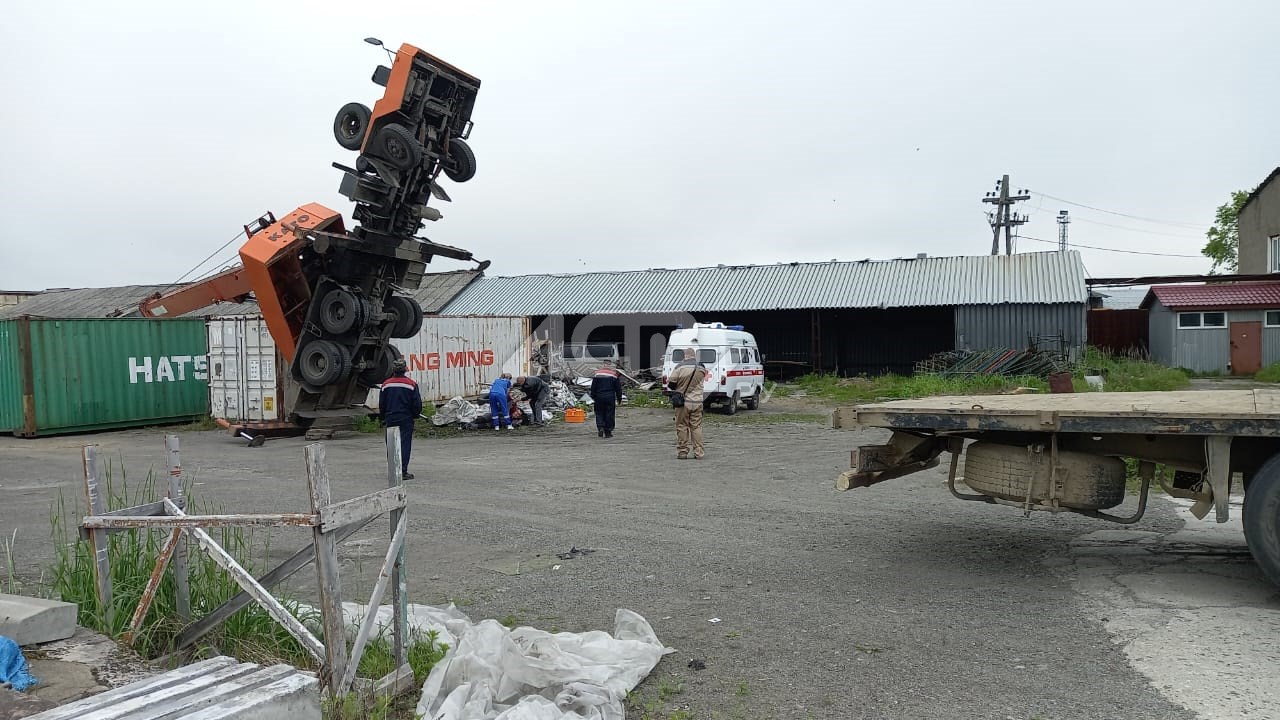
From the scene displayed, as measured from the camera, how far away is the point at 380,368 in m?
16.0

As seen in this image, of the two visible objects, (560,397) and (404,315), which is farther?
(560,397)

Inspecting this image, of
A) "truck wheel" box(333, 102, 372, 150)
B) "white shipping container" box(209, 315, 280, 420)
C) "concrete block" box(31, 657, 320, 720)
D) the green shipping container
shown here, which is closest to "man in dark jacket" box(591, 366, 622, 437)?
"truck wheel" box(333, 102, 372, 150)

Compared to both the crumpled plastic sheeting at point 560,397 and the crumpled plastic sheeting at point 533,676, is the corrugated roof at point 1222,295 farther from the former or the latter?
the crumpled plastic sheeting at point 533,676

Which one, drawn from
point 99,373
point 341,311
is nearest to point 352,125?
point 341,311

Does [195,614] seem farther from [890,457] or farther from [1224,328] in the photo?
[1224,328]

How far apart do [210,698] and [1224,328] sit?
→ 31977 mm

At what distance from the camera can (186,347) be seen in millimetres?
20156

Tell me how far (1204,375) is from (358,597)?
2874 centimetres

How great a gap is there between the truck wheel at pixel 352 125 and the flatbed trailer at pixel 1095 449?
9753 millimetres

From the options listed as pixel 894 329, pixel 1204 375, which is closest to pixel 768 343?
pixel 894 329

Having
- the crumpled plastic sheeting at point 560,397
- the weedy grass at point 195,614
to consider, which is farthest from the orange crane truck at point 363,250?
the weedy grass at point 195,614

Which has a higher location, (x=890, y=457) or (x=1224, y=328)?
(x=1224, y=328)

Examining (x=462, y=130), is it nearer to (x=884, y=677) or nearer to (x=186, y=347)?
(x=186, y=347)

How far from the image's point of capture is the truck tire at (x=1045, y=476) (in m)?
6.34
